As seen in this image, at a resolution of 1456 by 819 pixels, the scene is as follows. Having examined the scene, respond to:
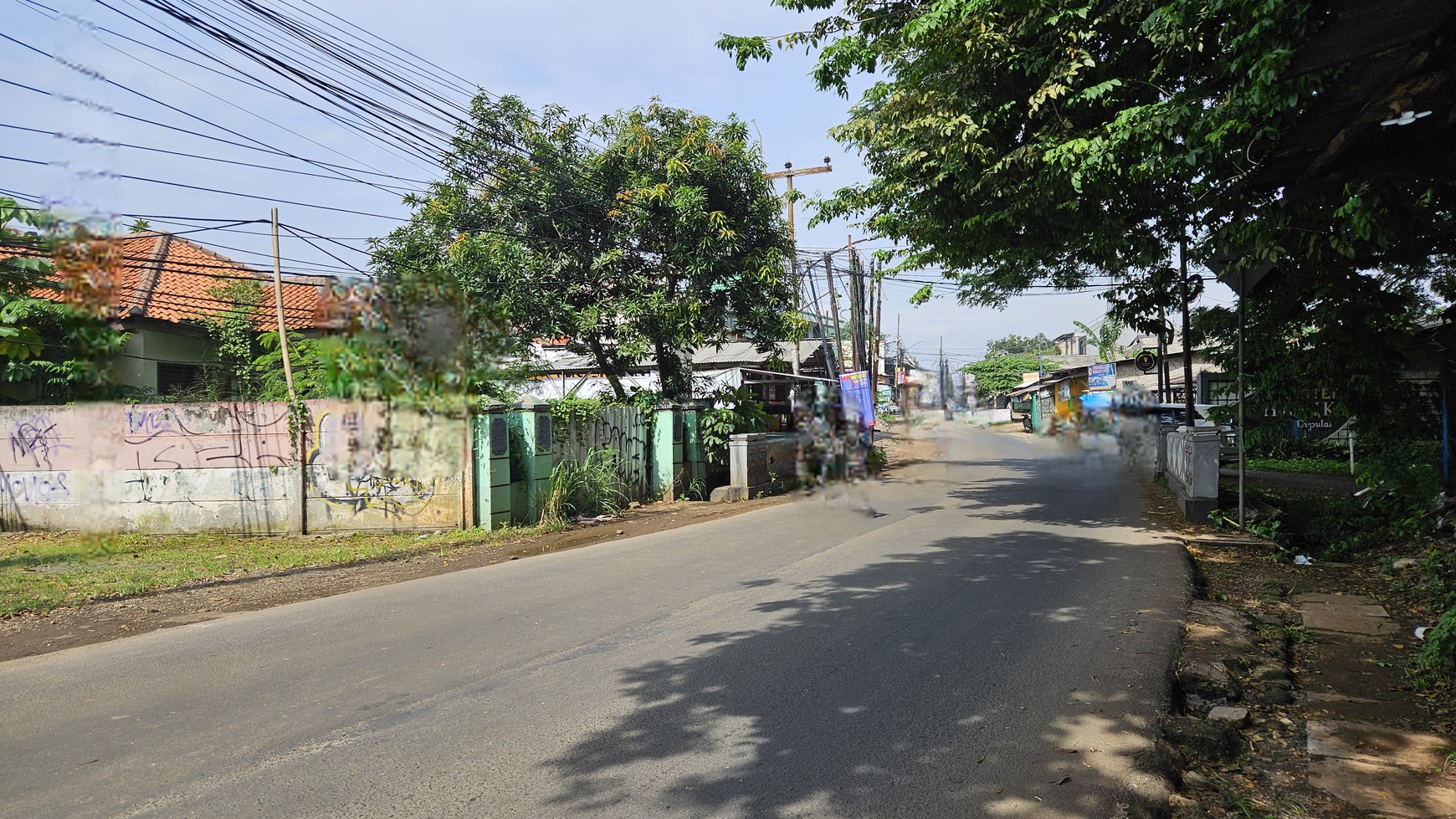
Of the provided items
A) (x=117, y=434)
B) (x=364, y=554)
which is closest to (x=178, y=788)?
(x=117, y=434)

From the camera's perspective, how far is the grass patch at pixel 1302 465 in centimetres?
1853

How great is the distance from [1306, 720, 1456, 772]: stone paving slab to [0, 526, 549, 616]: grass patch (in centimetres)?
889

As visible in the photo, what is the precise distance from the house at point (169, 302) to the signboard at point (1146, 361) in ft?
32.9

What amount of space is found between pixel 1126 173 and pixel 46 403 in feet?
47.8

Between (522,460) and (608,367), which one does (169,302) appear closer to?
(522,460)

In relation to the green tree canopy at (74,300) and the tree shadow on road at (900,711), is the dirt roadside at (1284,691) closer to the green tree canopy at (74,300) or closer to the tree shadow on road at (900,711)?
the tree shadow on road at (900,711)

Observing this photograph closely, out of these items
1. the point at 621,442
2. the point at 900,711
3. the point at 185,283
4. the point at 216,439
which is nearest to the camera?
the point at 900,711

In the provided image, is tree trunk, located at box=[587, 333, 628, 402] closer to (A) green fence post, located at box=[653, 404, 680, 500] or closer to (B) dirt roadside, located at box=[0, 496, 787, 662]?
(A) green fence post, located at box=[653, 404, 680, 500]

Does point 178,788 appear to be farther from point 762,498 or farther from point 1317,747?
point 762,498

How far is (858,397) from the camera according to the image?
64.4 ft

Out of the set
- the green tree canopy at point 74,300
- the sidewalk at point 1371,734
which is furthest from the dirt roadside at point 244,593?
the sidewalk at point 1371,734

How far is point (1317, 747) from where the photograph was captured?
4.17m

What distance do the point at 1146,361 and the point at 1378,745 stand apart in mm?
8296

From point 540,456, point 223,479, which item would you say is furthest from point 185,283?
point 540,456
